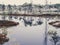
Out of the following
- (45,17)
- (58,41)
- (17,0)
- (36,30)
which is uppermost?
(17,0)

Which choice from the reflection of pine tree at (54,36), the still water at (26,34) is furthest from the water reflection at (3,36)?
the reflection of pine tree at (54,36)

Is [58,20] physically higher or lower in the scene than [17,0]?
lower

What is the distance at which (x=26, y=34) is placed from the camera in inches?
46.5

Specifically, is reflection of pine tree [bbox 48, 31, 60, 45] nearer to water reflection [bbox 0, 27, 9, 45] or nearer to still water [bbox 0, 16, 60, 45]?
still water [bbox 0, 16, 60, 45]

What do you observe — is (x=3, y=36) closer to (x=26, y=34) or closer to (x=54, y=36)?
(x=26, y=34)

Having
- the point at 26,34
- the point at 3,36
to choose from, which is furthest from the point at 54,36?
the point at 3,36

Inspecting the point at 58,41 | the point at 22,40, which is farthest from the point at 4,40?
the point at 58,41

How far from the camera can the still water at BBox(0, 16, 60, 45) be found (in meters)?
1.17

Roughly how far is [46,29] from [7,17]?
0.38m

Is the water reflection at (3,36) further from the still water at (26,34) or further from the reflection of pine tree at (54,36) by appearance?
the reflection of pine tree at (54,36)

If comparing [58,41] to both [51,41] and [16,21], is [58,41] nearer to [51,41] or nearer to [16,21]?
[51,41]

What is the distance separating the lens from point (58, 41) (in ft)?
3.91

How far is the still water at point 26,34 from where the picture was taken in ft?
3.85

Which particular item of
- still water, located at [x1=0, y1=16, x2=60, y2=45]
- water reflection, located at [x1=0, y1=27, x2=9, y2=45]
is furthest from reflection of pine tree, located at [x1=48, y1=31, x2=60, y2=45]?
water reflection, located at [x1=0, y1=27, x2=9, y2=45]
